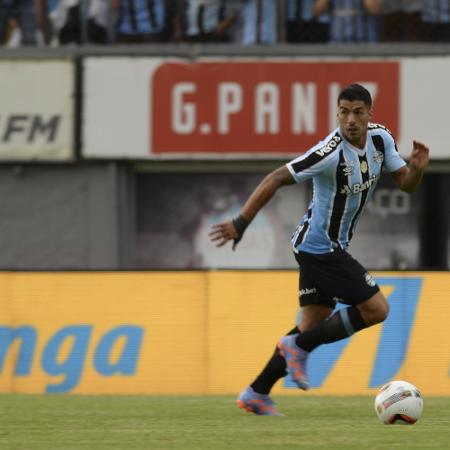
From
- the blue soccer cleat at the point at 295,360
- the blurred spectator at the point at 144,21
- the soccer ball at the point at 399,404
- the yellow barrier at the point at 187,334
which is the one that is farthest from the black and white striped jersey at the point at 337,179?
the blurred spectator at the point at 144,21

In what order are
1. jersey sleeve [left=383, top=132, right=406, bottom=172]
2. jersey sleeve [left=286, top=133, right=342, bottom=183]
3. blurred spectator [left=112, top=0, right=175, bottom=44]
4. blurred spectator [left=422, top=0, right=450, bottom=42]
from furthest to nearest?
blurred spectator [left=112, top=0, right=175, bottom=44], blurred spectator [left=422, top=0, right=450, bottom=42], jersey sleeve [left=383, top=132, right=406, bottom=172], jersey sleeve [left=286, top=133, right=342, bottom=183]

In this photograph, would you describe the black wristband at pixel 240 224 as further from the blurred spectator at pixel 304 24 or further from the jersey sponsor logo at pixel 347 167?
the blurred spectator at pixel 304 24

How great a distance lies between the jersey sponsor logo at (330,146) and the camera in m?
7.98

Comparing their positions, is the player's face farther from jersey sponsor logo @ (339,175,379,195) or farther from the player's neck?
jersey sponsor logo @ (339,175,379,195)

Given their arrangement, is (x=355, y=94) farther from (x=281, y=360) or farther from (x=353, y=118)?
(x=281, y=360)

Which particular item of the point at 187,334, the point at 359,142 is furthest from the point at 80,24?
the point at 359,142

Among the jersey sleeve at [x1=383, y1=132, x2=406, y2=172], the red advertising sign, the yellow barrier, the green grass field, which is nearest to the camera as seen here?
the green grass field

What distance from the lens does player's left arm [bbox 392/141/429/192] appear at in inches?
316

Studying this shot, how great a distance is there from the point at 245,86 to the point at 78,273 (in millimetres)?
5937

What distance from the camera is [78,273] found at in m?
12.0

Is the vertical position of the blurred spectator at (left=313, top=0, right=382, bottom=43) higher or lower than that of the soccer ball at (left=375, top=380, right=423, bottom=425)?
higher

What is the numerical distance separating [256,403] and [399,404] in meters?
1.11

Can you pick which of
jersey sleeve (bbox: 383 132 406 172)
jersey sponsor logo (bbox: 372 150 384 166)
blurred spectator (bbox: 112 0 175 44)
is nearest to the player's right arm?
jersey sponsor logo (bbox: 372 150 384 166)

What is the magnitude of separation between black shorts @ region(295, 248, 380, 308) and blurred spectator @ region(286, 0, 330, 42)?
9.46 metres
